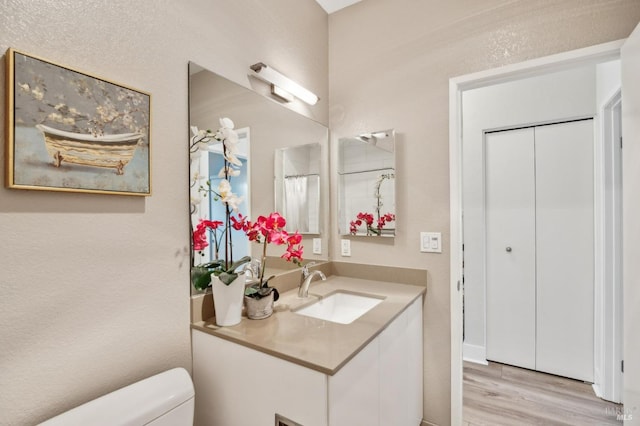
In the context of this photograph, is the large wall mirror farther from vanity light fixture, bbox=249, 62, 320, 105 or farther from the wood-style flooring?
the wood-style flooring

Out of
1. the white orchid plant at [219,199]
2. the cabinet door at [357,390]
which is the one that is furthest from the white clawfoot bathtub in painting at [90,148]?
the cabinet door at [357,390]

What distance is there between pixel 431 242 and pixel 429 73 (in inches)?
39.1

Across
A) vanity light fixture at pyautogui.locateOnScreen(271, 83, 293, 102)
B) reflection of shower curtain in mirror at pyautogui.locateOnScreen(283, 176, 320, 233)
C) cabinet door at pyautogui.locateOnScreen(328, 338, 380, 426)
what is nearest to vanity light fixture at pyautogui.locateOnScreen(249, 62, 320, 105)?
vanity light fixture at pyautogui.locateOnScreen(271, 83, 293, 102)

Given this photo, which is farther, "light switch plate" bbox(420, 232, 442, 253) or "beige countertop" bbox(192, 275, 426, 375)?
"light switch plate" bbox(420, 232, 442, 253)

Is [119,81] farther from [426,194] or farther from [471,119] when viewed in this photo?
[471,119]

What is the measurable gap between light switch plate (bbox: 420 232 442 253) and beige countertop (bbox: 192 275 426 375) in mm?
337

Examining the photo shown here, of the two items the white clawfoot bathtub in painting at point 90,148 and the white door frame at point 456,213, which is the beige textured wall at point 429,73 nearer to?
the white door frame at point 456,213

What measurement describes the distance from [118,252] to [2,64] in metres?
0.56

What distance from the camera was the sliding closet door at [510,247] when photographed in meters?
2.46

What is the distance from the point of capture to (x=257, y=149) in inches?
60.1

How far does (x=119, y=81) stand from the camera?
3.16 ft

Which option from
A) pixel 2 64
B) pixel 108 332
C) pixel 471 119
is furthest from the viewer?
pixel 471 119

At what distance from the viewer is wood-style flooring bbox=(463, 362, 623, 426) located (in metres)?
1.85

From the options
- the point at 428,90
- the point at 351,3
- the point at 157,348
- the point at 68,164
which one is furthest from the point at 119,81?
the point at 351,3
